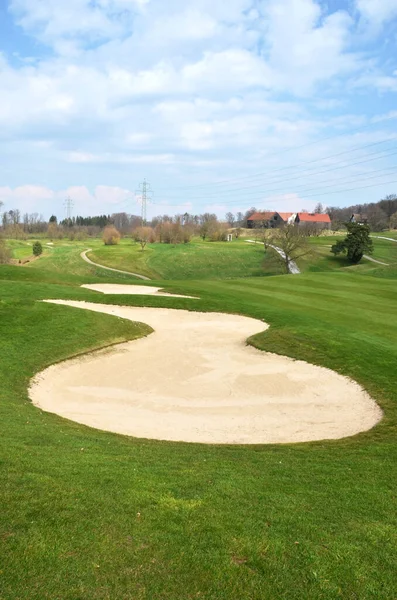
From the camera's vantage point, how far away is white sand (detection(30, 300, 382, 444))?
15141 millimetres

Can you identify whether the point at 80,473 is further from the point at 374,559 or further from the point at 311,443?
the point at 311,443

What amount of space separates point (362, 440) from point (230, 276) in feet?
259

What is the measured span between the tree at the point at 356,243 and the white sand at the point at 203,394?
72482 mm

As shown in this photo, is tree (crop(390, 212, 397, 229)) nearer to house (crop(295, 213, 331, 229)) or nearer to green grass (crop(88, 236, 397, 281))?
house (crop(295, 213, 331, 229))

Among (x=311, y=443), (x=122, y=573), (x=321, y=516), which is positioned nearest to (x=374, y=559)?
(x=321, y=516)

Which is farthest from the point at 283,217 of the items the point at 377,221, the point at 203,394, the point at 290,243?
the point at 203,394

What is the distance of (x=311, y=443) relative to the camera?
1357cm

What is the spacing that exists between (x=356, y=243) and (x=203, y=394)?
80.6 m

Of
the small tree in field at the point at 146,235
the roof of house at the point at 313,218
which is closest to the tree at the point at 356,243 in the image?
the small tree in field at the point at 146,235

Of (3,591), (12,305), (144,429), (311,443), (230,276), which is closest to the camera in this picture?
(3,591)

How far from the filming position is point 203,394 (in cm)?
1850

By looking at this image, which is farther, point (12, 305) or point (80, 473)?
point (12, 305)

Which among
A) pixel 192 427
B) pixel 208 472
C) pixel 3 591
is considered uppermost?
pixel 3 591

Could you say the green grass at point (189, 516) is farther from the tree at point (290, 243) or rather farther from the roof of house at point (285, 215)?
the roof of house at point (285, 215)
